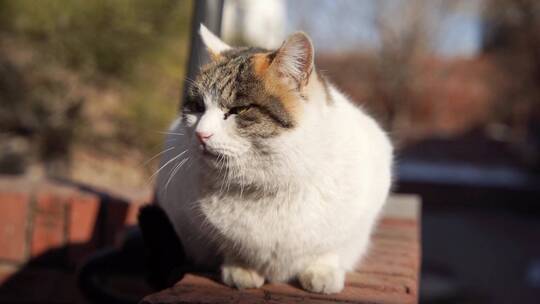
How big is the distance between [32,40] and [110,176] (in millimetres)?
981

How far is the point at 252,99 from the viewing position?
3.65 feet

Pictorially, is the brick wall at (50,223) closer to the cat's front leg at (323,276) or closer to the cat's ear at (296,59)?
the cat's front leg at (323,276)

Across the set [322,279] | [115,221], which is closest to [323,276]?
[322,279]

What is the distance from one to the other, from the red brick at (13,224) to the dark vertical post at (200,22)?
79 cm

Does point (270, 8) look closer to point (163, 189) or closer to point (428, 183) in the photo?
point (428, 183)

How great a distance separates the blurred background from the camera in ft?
7.20

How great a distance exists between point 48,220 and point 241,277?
1.02m

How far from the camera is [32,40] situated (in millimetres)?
3023

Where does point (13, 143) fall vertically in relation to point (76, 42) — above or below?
below

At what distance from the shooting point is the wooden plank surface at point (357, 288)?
3.57 ft

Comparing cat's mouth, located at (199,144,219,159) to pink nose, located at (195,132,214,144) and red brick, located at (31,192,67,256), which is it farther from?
red brick, located at (31,192,67,256)

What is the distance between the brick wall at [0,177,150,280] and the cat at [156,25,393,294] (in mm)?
772

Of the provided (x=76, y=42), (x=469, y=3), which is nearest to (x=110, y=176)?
(x=76, y=42)

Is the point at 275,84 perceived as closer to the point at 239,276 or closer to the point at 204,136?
the point at 204,136
